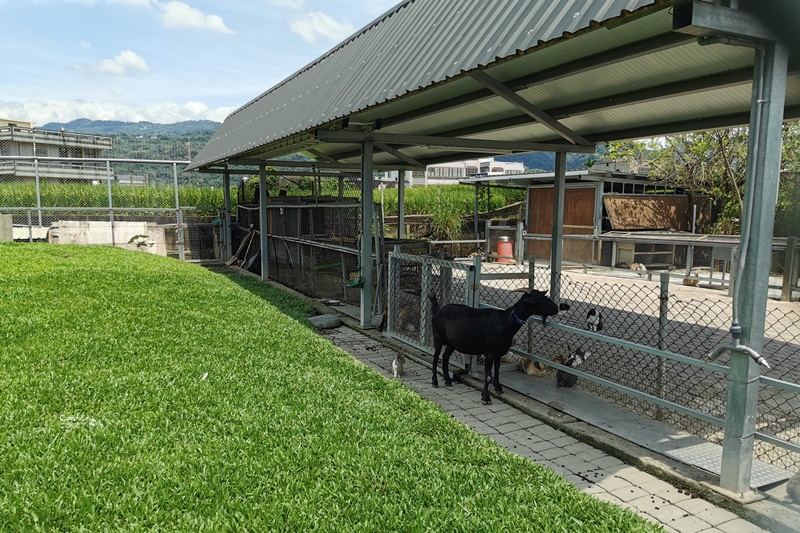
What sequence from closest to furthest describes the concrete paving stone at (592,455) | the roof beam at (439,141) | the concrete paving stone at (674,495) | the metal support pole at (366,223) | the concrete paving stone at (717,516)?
the concrete paving stone at (717,516)
the concrete paving stone at (674,495)
the concrete paving stone at (592,455)
the roof beam at (439,141)
the metal support pole at (366,223)

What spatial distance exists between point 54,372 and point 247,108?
14078mm

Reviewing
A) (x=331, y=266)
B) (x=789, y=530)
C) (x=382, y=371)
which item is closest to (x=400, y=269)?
(x=382, y=371)

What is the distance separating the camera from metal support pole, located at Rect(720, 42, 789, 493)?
341 centimetres

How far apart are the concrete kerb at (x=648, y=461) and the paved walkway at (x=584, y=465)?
0.04 meters

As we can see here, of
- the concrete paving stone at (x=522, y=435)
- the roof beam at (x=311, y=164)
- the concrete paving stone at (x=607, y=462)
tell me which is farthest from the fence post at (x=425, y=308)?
the roof beam at (x=311, y=164)

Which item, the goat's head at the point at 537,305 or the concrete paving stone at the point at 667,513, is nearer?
the concrete paving stone at the point at 667,513

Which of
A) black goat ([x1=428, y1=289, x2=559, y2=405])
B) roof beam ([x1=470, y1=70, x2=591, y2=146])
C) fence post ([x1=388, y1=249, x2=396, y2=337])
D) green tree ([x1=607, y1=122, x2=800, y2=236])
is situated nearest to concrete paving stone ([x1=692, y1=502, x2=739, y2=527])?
black goat ([x1=428, y1=289, x2=559, y2=405])

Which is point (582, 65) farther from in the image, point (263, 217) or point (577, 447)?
point (263, 217)

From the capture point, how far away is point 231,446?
397 cm

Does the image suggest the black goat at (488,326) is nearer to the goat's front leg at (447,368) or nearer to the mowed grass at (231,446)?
the goat's front leg at (447,368)

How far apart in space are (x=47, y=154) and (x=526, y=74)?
3358 centimetres

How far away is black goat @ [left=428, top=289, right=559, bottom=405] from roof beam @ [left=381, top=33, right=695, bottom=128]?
2.22m

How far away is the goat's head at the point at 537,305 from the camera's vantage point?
5.39 metres

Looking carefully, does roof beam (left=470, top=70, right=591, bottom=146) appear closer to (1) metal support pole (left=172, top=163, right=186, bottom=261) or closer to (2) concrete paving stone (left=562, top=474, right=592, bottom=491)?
(2) concrete paving stone (left=562, top=474, right=592, bottom=491)
